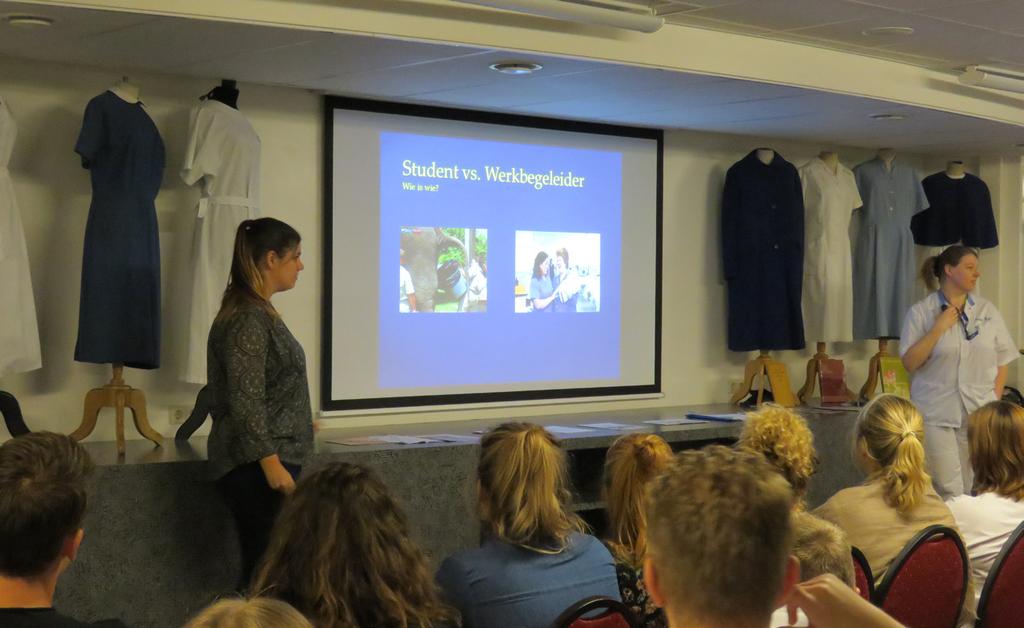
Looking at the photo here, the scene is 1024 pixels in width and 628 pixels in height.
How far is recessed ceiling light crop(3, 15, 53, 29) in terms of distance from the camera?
12.4 feet

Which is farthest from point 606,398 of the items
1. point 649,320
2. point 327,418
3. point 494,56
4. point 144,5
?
point 144,5

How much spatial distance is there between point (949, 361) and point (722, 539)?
4839 mm

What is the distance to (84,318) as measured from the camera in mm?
4461

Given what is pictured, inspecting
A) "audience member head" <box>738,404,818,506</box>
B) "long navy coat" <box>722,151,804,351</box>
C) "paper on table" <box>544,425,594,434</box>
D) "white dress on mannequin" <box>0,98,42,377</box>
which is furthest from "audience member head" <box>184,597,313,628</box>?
"long navy coat" <box>722,151,804,351</box>

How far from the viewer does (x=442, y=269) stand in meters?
5.91

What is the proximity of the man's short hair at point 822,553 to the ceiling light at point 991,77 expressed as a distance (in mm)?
4207

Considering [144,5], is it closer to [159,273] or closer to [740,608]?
[159,273]

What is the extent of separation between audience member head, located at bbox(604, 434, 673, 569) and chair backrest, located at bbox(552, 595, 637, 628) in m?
0.49

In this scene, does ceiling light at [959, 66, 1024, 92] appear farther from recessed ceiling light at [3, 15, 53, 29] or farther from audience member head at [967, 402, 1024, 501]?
recessed ceiling light at [3, 15, 53, 29]

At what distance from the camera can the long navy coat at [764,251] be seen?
6793 millimetres

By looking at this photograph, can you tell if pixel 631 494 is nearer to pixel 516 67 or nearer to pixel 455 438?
pixel 455 438

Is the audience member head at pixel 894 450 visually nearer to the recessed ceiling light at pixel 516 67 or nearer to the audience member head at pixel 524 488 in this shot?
the audience member head at pixel 524 488

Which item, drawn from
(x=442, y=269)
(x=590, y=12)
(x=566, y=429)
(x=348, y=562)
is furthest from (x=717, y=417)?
(x=348, y=562)

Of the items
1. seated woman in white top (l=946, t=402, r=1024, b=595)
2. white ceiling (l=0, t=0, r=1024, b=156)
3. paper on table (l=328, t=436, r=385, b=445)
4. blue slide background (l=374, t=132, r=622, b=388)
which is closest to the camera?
seated woman in white top (l=946, t=402, r=1024, b=595)
